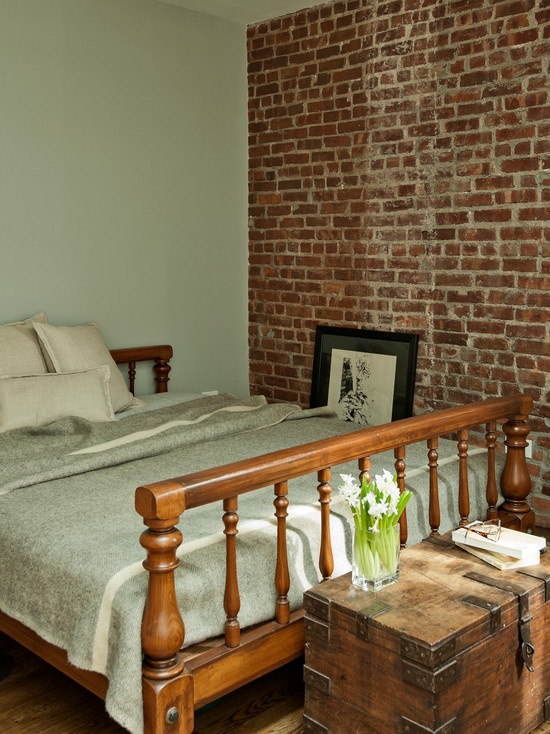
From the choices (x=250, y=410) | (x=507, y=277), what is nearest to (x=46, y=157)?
(x=250, y=410)

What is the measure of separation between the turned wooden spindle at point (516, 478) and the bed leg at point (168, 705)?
154cm

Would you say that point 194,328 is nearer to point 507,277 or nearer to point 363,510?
point 507,277

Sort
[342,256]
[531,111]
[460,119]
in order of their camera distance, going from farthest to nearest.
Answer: [342,256], [460,119], [531,111]

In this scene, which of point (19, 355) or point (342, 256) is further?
point (342, 256)

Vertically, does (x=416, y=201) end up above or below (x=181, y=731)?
above

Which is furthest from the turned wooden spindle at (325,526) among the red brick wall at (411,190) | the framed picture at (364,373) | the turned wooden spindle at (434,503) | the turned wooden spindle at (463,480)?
the framed picture at (364,373)

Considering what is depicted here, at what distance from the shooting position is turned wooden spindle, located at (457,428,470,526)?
2.82 m

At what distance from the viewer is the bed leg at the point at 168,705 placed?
1.93m

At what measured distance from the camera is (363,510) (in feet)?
7.06

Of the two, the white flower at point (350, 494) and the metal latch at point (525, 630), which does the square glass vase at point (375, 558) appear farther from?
the metal latch at point (525, 630)

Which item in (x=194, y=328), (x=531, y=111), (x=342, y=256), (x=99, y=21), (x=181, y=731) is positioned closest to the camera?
(x=181, y=731)

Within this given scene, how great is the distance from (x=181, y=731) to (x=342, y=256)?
3009 mm

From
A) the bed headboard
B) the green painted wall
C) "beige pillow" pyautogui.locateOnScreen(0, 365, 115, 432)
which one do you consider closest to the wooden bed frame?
"beige pillow" pyautogui.locateOnScreen(0, 365, 115, 432)

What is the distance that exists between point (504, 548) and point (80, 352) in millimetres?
2250
